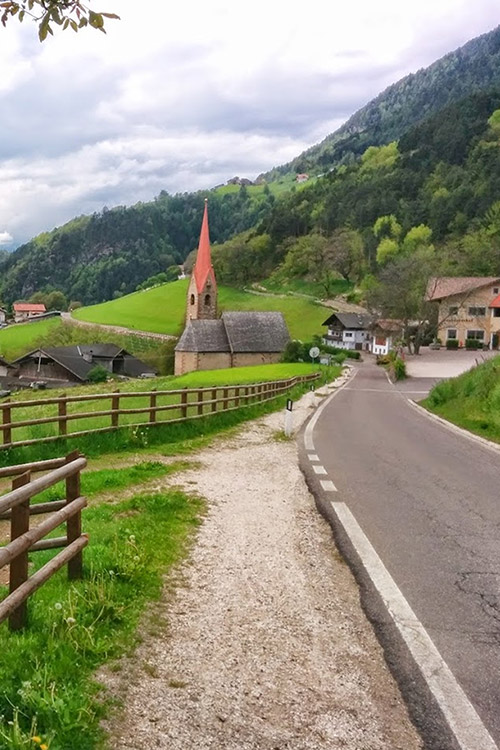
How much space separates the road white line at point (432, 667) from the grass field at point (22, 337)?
3349 inches

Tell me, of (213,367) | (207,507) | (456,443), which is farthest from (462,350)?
(207,507)

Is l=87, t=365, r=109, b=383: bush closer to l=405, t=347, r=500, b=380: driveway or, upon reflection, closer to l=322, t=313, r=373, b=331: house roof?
l=405, t=347, r=500, b=380: driveway

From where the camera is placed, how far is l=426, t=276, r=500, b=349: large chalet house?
73.9 m

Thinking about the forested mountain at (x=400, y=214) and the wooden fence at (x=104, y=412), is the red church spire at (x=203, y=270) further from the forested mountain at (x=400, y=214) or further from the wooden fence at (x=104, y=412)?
the wooden fence at (x=104, y=412)

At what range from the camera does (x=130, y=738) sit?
117 inches

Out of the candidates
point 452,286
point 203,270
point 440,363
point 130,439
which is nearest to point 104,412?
point 130,439

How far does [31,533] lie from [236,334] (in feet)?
226

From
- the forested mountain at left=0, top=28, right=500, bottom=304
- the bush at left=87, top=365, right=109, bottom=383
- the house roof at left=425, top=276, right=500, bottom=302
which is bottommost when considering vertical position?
the bush at left=87, top=365, right=109, bottom=383

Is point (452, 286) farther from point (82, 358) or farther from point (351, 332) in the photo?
point (82, 358)

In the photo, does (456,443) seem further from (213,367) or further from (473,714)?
(213,367)

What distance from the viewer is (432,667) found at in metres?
3.89

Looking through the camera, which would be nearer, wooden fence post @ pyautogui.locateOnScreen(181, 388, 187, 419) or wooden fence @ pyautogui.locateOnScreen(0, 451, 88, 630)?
wooden fence @ pyautogui.locateOnScreen(0, 451, 88, 630)

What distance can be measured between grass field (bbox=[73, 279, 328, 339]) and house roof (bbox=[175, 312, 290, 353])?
18385mm

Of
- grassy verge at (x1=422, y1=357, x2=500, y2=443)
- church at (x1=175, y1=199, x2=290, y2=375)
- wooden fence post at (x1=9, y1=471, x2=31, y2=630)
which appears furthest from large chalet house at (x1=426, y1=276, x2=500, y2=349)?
wooden fence post at (x1=9, y1=471, x2=31, y2=630)
